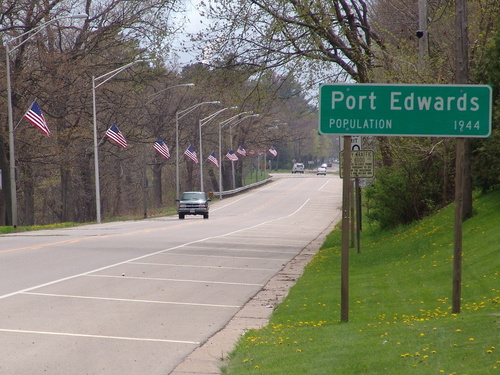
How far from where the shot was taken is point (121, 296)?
535 inches

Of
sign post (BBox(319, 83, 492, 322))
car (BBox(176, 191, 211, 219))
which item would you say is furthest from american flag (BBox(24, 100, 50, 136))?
sign post (BBox(319, 83, 492, 322))

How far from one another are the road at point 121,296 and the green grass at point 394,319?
1.02 m

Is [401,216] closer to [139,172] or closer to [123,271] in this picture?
[123,271]

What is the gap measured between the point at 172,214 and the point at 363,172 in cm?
4151

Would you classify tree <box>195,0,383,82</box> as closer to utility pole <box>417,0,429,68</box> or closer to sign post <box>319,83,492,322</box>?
utility pole <box>417,0,429,68</box>

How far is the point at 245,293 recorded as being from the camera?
48.2 feet

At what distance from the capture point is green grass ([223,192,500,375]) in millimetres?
7242

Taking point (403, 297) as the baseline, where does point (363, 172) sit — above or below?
above

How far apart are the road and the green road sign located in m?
3.17

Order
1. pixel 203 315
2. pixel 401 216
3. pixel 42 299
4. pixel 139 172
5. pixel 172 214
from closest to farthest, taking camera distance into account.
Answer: pixel 203 315 → pixel 42 299 → pixel 401 216 → pixel 172 214 → pixel 139 172

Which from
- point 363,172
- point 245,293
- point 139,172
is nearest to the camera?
point 245,293

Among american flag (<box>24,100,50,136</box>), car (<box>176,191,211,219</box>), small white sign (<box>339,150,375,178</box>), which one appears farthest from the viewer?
car (<box>176,191,211,219</box>)

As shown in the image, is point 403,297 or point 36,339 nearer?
point 36,339

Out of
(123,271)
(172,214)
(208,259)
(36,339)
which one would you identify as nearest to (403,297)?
(36,339)
